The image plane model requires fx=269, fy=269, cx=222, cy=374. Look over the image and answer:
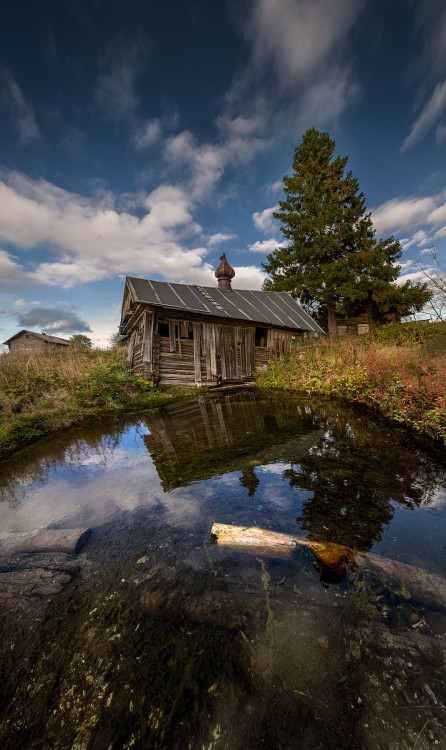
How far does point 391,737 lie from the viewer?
45.2 inches

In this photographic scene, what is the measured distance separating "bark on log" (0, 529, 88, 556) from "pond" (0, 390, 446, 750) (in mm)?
16

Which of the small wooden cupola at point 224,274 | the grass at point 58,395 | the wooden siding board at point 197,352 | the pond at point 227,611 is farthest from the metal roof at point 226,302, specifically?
the pond at point 227,611

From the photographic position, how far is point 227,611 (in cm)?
177

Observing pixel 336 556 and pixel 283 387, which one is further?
pixel 283 387

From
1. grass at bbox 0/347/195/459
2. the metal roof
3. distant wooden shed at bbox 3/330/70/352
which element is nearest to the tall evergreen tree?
the metal roof

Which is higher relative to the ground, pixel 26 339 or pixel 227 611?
pixel 26 339

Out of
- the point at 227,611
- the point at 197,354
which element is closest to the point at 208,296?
the point at 197,354

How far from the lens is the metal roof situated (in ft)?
37.2

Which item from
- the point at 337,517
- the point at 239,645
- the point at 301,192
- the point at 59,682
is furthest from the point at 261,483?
the point at 301,192

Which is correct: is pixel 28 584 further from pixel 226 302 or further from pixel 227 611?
pixel 226 302

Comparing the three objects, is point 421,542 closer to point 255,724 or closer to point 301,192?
point 255,724

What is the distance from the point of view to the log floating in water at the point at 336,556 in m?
1.82

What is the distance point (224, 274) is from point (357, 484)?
14.7 metres

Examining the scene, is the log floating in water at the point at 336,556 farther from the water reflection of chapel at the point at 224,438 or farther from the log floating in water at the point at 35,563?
the log floating in water at the point at 35,563
